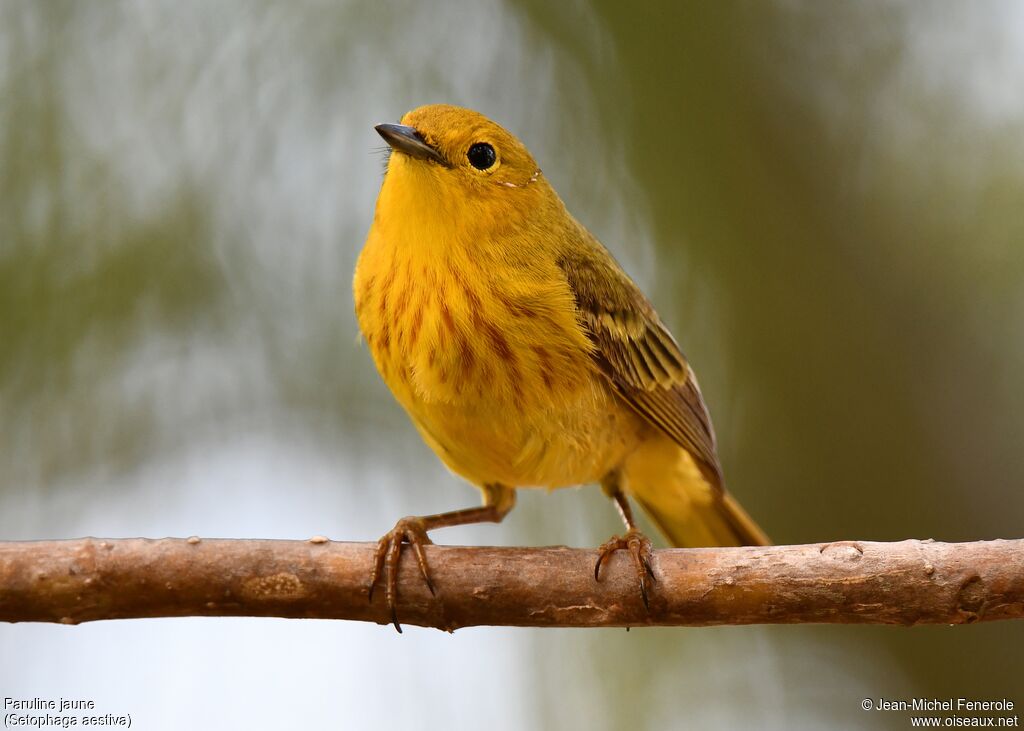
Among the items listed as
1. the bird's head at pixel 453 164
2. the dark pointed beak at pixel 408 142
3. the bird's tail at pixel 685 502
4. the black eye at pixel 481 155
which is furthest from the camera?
the bird's tail at pixel 685 502

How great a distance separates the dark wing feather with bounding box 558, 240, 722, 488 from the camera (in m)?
3.48

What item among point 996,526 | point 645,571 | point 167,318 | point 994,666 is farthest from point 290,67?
point 994,666

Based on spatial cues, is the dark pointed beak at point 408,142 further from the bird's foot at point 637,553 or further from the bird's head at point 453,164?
the bird's foot at point 637,553

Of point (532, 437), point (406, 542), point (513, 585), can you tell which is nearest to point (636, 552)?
point (513, 585)

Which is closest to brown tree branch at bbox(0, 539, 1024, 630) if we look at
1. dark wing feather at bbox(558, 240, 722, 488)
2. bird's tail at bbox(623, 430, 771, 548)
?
dark wing feather at bbox(558, 240, 722, 488)

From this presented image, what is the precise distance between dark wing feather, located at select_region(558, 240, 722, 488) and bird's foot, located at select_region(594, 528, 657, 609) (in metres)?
0.57

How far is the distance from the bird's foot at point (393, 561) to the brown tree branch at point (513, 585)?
2cm

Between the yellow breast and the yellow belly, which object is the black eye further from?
the yellow belly

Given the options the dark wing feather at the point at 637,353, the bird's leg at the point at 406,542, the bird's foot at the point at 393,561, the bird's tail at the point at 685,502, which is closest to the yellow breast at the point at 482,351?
the dark wing feather at the point at 637,353

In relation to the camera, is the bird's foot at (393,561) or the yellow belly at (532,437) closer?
the bird's foot at (393,561)

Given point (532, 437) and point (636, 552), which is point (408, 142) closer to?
point (532, 437)

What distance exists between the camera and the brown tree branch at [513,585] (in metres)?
2.69

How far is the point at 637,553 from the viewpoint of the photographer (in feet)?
9.69

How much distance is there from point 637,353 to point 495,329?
64 cm
